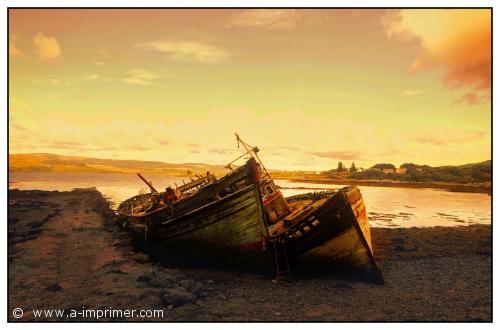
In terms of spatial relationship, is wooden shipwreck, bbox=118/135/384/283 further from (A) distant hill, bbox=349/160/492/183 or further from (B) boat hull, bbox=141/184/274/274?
(A) distant hill, bbox=349/160/492/183

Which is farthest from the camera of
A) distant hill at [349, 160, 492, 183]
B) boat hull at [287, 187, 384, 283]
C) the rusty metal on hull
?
distant hill at [349, 160, 492, 183]

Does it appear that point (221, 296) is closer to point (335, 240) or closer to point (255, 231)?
point (255, 231)

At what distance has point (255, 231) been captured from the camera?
15.1 metres

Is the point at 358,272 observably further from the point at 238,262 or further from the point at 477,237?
the point at 477,237

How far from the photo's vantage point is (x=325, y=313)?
12.1 m

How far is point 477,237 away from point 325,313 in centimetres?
1902

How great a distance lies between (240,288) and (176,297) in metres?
2.91

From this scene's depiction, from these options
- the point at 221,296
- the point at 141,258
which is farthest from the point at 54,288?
the point at 221,296

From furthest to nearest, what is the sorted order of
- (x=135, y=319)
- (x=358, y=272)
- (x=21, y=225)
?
1. (x=21, y=225)
2. (x=358, y=272)
3. (x=135, y=319)

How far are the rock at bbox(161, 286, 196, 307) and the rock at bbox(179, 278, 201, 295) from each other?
56 cm

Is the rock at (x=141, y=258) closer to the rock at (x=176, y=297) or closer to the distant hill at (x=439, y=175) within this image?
the rock at (x=176, y=297)

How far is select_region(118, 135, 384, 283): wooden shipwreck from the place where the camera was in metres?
14.5

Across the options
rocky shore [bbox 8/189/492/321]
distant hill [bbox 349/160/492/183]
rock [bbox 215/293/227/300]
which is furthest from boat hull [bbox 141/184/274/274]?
distant hill [bbox 349/160/492/183]

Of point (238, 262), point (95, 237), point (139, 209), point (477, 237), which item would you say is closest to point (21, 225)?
point (95, 237)
